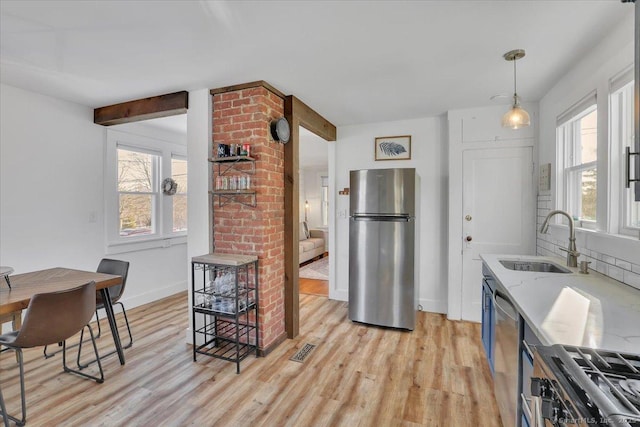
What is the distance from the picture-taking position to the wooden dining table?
1858 mm

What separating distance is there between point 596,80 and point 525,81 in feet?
2.20

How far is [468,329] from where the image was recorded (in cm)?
321

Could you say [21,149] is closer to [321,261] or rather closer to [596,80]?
[596,80]

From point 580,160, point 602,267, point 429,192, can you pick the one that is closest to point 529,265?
point 602,267

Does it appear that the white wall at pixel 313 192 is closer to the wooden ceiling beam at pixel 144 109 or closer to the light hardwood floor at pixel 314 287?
the light hardwood floor at pixel 314 287

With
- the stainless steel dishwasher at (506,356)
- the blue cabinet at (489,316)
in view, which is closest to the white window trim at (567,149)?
the blue cabinet at (489,316)

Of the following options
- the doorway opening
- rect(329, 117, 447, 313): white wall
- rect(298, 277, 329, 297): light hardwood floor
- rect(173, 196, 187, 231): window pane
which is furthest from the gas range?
the doorway opening

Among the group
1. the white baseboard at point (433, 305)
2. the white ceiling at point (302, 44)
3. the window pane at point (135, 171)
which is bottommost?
the white baseboard at point (433, 305)

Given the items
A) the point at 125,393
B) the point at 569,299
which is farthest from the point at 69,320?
the point at 569,299

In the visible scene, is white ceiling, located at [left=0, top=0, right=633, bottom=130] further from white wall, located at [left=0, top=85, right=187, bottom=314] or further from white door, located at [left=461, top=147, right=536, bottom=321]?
white door, located at [left=461, top=147, right=536, bottom=321]

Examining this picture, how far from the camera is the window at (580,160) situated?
2.19 m

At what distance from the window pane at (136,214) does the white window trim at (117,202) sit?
102 mm

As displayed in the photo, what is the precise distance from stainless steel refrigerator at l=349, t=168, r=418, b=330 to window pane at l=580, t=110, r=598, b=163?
1341 millimetres

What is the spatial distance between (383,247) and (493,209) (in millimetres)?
1303
